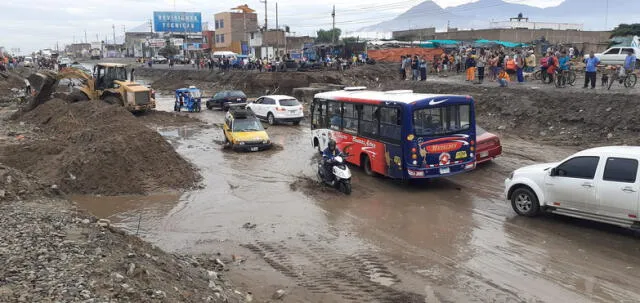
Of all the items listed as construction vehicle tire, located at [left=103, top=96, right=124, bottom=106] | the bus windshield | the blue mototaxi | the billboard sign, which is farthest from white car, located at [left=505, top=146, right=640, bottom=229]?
the billboard sign

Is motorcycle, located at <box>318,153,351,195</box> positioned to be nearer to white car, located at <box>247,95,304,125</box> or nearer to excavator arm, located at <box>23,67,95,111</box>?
white car, located at <box>247,95,304,125</box>

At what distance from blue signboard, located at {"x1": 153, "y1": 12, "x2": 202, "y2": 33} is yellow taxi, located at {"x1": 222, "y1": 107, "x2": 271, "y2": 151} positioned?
2569 inches

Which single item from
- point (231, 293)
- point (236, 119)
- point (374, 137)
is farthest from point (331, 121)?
point (231, 293)

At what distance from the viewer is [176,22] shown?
267 feet

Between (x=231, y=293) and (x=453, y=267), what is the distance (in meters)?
3.88

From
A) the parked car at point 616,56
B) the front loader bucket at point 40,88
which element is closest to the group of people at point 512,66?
the parked car at point 616,56

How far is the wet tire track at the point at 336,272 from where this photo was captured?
7.56m

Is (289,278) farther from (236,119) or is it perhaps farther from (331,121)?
(236,119)

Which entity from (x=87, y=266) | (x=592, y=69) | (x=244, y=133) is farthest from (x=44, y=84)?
(x=592, y=69)

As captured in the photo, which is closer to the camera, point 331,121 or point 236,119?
point 331,121

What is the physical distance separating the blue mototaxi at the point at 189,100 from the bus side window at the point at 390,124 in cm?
2185

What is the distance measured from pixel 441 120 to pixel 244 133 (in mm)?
9385

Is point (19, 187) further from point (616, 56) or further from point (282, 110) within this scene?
point (616, 56)

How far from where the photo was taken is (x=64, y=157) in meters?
15.2
